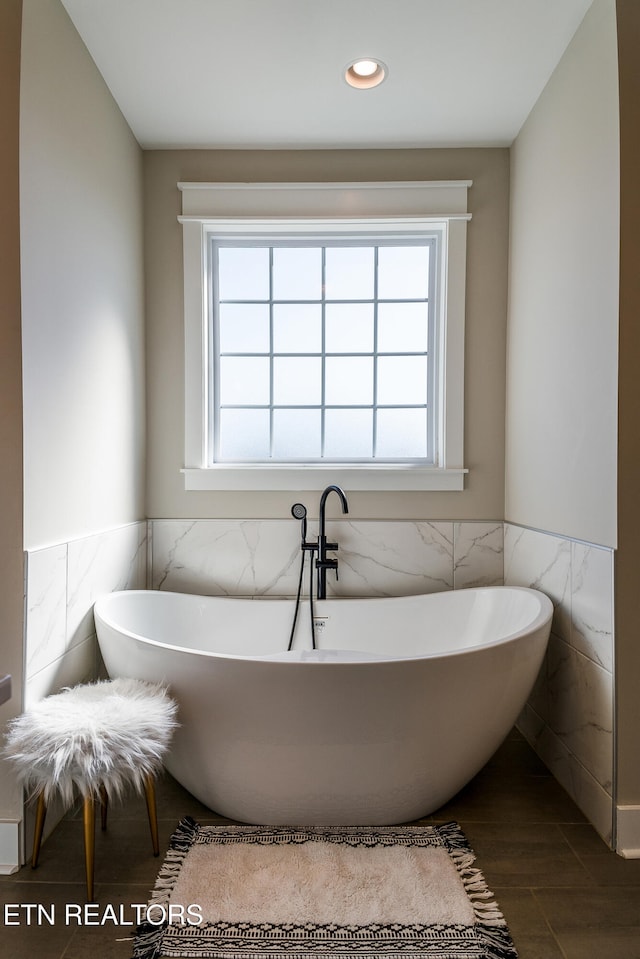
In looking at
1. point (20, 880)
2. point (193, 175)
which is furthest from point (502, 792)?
point (193, 175)

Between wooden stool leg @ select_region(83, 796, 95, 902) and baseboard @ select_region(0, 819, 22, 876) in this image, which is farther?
baseboard @ select_region(0, 819, 22, 876)

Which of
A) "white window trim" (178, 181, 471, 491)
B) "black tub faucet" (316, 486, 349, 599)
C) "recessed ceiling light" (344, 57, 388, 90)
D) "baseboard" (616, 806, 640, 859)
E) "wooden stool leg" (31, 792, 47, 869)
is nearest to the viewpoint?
"wooden stool leg" (31, 792, 47, 869)

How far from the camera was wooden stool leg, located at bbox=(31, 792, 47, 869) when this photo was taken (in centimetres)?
180

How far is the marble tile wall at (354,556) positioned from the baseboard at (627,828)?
47.8 inches

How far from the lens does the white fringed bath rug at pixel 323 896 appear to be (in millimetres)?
1543

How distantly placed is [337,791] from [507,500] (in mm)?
1577

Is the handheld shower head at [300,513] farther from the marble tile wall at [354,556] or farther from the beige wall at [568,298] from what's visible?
the beige wall at [568,298]

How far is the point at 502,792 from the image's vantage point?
2.27 metres

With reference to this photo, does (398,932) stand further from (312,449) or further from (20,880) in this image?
(312,449)

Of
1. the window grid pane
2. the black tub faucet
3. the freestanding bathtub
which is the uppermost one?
the window grid pane

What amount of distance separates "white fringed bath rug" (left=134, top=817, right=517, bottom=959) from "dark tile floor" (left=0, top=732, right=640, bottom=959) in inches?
2.6

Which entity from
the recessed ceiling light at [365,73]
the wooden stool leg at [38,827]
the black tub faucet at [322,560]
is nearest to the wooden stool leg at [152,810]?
the wooden stool leg at [38,827]

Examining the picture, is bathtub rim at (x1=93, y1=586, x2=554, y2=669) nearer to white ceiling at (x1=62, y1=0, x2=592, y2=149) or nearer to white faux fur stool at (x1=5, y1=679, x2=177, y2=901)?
white faux fur stool at (x1=5, y1=679, x2=177, y2=901)

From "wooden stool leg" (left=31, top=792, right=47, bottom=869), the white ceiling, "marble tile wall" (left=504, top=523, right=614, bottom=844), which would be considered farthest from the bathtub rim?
the white ceiling
